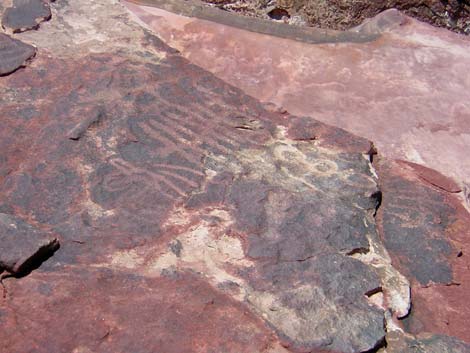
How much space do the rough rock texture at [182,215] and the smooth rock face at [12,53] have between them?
3cm

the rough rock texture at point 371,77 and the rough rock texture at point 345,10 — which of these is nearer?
the rough rock texture at point 371,77

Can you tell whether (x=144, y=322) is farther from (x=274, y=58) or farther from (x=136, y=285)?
(x=274, y=58)

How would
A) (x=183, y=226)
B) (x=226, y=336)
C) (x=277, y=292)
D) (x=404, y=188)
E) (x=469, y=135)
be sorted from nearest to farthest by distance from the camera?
(x=226, y=336) < (x=277, y=292) < (x=183, y=226) < (x=404, y=188) < (x=469, y=135)

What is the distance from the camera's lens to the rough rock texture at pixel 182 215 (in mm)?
1414

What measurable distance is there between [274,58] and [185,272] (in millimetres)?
1029

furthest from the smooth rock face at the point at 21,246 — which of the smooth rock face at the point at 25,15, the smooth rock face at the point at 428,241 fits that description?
the smooth rock face at the point at 25,15

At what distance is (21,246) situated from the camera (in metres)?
1.48

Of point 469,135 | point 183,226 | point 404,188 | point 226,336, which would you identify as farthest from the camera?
point 469,135

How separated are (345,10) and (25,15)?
3.76 feet

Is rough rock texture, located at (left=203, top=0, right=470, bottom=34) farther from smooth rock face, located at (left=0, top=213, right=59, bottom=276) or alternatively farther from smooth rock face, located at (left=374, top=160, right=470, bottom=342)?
smooth rock face, located at (left=0, top=213, right=59, bottom=276)

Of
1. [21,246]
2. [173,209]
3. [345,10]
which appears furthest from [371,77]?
[21,246]

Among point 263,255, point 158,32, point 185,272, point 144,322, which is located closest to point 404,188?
point 263,255

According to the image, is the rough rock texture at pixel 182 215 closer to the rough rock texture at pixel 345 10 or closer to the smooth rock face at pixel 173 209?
the smooth rock face at pixel 173 209

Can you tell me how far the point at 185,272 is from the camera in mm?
1521
